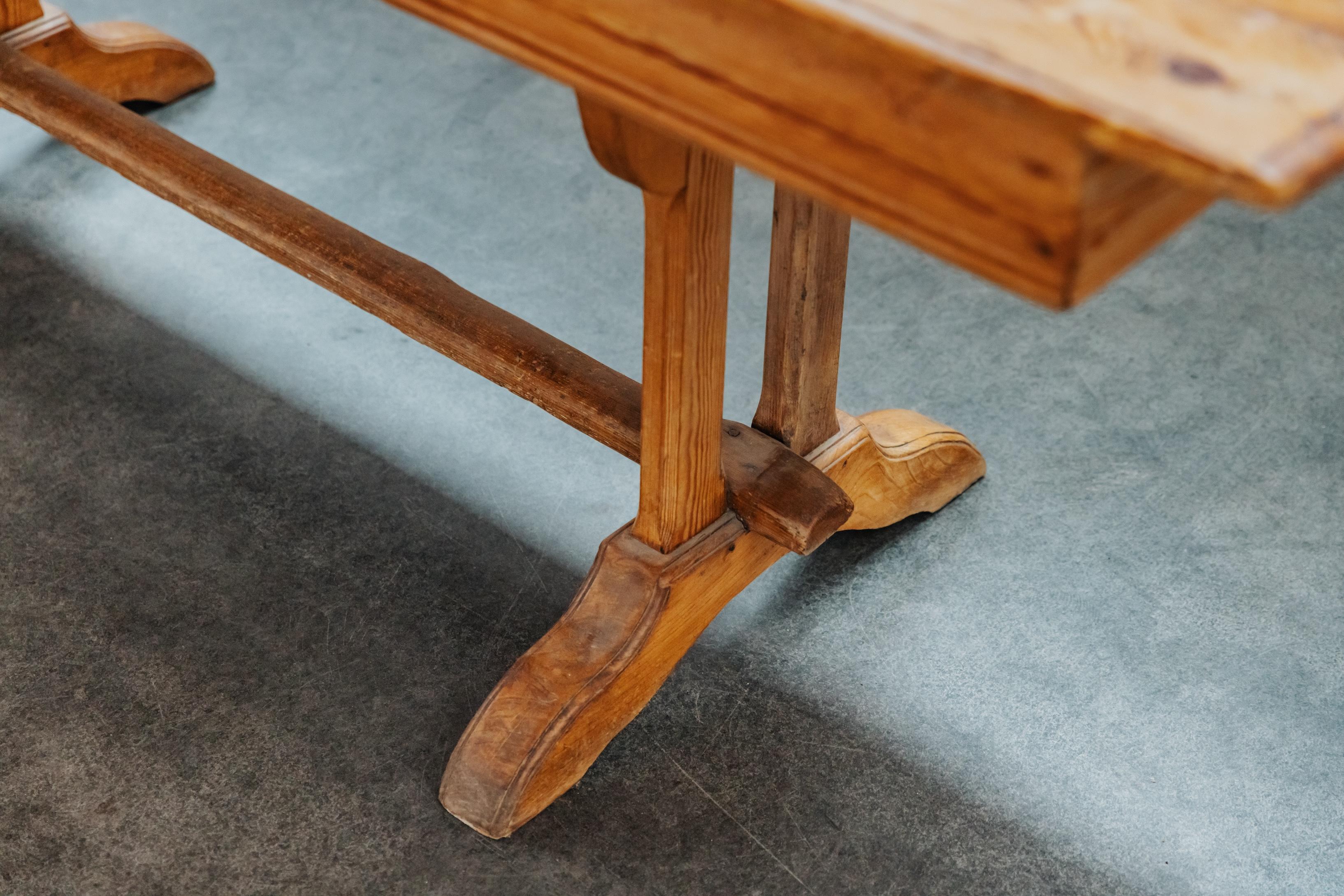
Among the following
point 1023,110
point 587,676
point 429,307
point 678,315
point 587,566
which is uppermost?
point 1023,110

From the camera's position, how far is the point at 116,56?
216 cm

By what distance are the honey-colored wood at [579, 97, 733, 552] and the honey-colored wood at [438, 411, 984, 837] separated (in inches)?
1.3

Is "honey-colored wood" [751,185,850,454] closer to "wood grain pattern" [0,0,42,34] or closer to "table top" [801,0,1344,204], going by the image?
"table top" [801,0,1344,204]

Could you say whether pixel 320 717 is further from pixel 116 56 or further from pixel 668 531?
pixel 116 56

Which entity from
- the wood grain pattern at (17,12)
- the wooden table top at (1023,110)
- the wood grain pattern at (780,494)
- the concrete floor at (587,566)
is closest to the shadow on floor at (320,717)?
the concrete floor at (587,566)

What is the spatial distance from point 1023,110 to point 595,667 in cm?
79

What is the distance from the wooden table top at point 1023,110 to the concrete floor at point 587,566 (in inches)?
29.4


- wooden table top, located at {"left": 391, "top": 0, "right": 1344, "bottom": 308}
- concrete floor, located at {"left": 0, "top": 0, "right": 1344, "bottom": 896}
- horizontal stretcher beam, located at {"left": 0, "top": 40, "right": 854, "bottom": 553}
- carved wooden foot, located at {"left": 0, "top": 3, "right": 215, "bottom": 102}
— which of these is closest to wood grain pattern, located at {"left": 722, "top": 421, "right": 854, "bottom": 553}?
horizontal stretcher beam, located at {"left": 0, "top": 40, "right": 854, "bottom": 553}

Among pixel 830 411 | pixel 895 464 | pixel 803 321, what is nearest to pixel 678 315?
pixel 803 321

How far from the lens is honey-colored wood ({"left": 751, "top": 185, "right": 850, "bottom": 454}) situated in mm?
1273

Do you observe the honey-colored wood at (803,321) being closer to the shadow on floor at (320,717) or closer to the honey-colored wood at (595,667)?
the honey-colored wood at (595,667)

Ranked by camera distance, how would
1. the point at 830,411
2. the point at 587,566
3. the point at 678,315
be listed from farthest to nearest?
1. the point at 587,566
2. the point at 830,411
3. the point at 678,315

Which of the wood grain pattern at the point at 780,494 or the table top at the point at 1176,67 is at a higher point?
the table top at the point at 1176,67

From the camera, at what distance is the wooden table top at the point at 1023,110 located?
602 millimetres
